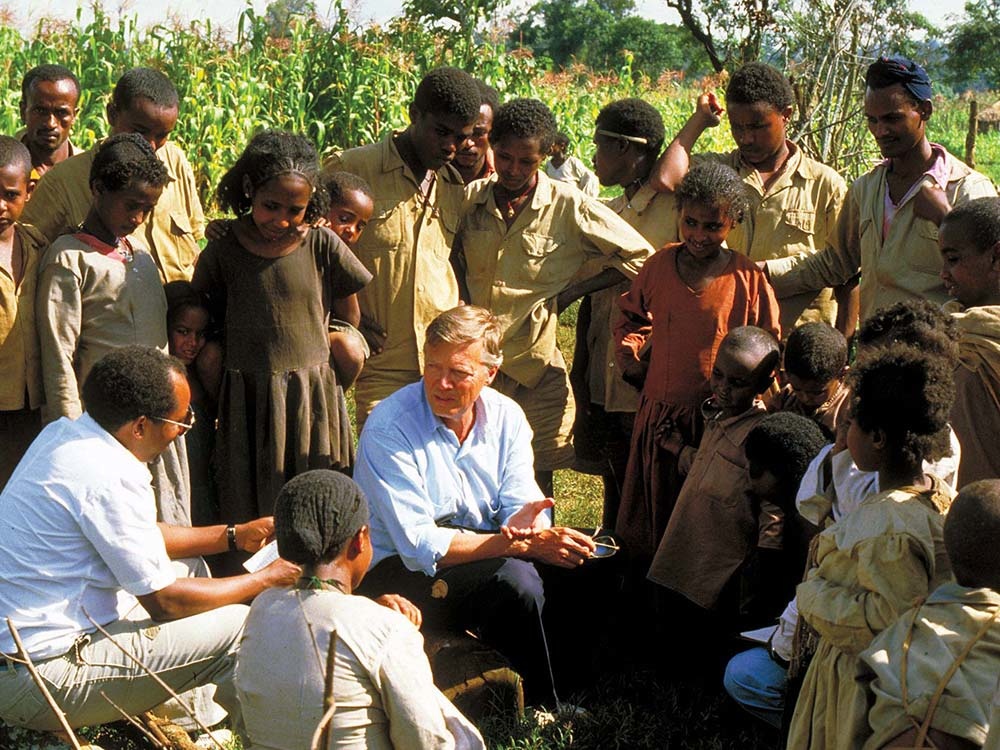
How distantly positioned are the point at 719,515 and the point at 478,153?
7.54 ft

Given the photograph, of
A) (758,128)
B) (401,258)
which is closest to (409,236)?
(401,258)

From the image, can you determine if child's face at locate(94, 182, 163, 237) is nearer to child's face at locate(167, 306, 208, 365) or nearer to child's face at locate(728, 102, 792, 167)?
child's face at locate(167, 306, 208, 365)

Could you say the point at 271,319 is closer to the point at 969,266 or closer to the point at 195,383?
the point at 195,383

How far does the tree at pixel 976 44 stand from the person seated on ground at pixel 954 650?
140 feet

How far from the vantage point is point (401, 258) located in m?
5.37

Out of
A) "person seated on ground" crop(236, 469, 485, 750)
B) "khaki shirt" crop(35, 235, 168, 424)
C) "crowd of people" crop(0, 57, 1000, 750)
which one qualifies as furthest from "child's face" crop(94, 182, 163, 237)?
"person seated on ground" crop(236, 469, 485, 750)

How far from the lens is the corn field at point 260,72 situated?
10.6 m

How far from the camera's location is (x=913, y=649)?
2.80 metres

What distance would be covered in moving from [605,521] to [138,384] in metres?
2.75

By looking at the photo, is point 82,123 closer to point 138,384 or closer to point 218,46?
point 218,46

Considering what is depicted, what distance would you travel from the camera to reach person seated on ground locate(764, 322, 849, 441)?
4359mm

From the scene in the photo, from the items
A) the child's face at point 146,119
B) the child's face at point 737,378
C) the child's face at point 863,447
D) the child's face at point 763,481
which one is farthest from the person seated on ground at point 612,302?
the child's face at point 863,447

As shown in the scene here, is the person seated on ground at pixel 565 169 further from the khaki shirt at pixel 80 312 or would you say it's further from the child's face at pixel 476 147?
A: the khaki shirt at pixel 80 312

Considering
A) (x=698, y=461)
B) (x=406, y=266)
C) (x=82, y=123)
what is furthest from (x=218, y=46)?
(x=698, y=461)
